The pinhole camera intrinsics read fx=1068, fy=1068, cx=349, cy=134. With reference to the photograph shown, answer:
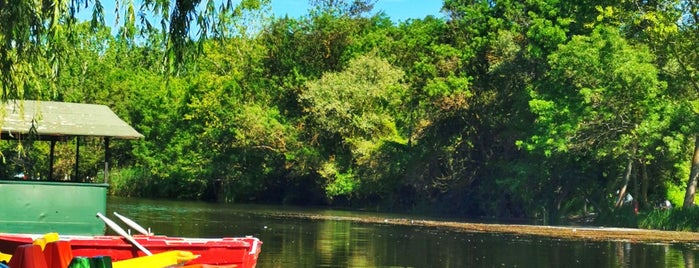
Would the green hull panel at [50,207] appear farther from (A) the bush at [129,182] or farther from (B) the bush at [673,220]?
(A) the bush at [129,182]

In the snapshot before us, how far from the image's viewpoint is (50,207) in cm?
2972

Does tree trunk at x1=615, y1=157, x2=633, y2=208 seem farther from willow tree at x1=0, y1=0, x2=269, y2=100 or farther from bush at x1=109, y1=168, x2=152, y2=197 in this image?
bush at x1=109, y1=168, x2=152, y2=197

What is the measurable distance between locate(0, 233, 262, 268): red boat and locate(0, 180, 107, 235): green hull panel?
6488mm

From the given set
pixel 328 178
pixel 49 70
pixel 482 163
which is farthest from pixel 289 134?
pixel 49 70

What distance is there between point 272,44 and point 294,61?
2.75 m

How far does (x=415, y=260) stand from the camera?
99.0ft

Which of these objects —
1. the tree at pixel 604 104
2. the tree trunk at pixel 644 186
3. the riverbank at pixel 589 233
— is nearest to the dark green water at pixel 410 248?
the riverbank at pixel 589 233

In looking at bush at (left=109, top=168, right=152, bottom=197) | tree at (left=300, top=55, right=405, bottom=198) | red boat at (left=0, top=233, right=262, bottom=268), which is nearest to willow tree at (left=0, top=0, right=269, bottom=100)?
red boat at (left=0, top=233, right=262, bottom=268)

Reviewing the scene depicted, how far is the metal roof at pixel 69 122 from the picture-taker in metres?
29.7

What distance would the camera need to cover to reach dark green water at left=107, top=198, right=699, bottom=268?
1168 inches

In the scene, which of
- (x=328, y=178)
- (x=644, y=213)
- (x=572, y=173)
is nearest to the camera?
(x=644, y=213)

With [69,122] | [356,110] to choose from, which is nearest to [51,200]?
[69,122]

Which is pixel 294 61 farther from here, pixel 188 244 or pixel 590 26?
pixel 188 244

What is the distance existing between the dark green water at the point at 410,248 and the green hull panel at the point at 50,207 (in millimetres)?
5091
